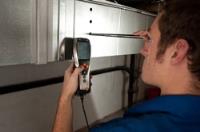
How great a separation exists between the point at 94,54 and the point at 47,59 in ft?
0.87

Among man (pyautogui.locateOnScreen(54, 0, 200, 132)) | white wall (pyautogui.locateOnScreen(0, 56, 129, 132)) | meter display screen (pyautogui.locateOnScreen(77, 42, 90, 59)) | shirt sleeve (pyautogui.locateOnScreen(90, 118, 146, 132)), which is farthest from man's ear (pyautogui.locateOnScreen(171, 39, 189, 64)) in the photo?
white wall (pyautogui.locateOnScreen(0, 56, 129, 132))

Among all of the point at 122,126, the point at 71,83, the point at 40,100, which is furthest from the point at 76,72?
the point at 40,100

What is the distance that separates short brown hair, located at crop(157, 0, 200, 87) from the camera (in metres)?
0.62

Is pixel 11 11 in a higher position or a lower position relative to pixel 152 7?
lower

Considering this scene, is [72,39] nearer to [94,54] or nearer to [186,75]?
[94,54]

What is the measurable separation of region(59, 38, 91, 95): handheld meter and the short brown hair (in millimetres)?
312

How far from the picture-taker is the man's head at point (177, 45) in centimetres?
62

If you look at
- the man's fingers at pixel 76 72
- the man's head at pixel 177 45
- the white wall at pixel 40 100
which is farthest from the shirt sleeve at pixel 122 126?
the white wall at pixel 40 100

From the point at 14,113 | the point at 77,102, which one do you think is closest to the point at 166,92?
the point at 14,113

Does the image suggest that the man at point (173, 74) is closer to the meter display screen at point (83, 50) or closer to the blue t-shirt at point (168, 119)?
the blue t-shirt at point (168, 119)

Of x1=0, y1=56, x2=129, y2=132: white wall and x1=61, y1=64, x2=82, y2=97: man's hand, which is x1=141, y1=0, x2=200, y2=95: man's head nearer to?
x1=61, y1=64, x2=82, y2=97: man's hand

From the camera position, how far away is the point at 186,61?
65 centimetres

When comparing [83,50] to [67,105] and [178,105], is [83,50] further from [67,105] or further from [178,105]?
[178,105]

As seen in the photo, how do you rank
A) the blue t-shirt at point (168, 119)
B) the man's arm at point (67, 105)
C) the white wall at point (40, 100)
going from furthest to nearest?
the white wall at point (40, 100)
the man's arm at point (67, 105)
the blue t-shirt at point (168, 119)
